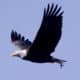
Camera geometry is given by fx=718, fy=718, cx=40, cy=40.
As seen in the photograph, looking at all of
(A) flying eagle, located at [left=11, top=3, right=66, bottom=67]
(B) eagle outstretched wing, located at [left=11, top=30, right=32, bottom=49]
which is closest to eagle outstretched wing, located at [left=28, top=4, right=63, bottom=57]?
(A) flying eagle, located at [left=11, top=3, right=66, bottom=67]

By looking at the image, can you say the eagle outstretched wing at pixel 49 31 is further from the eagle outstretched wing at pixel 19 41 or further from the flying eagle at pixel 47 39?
the eagle outstretched wing at pixel 19 41

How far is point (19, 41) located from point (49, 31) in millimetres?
3678

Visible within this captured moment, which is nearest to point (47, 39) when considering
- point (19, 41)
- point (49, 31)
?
point (49, 31)

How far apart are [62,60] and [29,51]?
2.97ft

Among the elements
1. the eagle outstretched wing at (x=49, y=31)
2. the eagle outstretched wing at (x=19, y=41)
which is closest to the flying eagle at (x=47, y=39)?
the eagle outstretched wing at (x=49, y=31)

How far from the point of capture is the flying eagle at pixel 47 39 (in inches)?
721

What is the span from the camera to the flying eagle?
18312mm

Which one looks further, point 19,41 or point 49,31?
point 19,41

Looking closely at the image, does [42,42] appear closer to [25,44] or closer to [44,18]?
[44,18]

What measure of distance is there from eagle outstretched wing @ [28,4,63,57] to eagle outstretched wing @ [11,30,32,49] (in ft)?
A: 8.19

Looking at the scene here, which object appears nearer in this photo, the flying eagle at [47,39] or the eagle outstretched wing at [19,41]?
the flying eagle at [47,39]

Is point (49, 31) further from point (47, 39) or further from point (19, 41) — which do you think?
point (19, 41)

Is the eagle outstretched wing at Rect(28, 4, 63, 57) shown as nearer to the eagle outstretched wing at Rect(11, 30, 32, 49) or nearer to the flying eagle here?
the flying eagle

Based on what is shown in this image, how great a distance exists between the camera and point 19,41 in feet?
72.5
